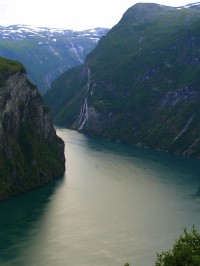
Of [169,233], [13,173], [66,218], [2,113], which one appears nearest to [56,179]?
[13,173]

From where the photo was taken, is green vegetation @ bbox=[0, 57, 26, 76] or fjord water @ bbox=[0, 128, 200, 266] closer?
fjord water @ bbox=[0, 128, 200, 266]

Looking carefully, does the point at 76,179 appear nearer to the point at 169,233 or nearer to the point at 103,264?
the point at 169,233

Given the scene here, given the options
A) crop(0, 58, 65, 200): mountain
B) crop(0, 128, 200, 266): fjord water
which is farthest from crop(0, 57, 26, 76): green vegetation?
crop(0, 128, 200, 266): fjord water

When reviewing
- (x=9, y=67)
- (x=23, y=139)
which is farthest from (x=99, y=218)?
(x=9, y=67)

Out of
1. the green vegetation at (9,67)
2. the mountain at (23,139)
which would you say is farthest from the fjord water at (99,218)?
the green vegetation at (9,67)

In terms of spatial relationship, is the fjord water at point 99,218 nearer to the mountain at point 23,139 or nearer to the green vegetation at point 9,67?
the mountain at point 23,139

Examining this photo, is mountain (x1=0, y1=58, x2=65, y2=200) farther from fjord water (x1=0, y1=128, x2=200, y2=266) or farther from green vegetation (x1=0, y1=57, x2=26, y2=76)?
fjord water (x1=0, y1=128, x2=200, y2=266)
